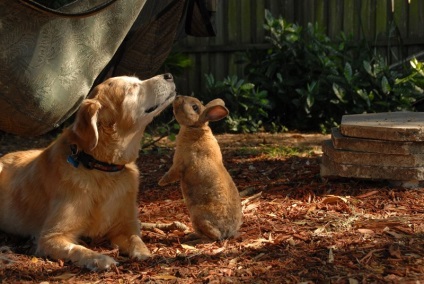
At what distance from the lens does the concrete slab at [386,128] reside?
5.86 m

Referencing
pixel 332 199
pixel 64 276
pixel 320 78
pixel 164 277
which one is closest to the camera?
pixel 164 277

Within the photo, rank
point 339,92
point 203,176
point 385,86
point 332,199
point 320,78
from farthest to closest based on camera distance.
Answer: point 320,78 < point 339,92 < point 385,86 < point 332,199 < point 203,176

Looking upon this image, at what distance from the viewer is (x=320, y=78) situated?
1021 centimetres

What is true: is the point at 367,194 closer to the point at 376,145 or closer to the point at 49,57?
the point at 376,145

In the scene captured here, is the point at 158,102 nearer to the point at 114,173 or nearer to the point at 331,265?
the point at 114,173

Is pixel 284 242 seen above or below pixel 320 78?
below

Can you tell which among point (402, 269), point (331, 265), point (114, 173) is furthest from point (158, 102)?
point (402, 269)

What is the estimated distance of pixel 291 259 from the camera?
4285 mm

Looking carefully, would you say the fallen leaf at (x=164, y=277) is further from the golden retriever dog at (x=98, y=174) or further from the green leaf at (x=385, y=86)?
the green leaf at (x=385, y=86)

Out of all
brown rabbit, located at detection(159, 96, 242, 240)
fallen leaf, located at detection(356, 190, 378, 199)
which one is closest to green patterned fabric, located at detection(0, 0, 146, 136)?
brown rabbit, located at detection(159, 96, 242, 240)

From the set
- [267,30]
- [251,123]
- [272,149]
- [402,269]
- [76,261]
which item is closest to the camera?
[402,269]

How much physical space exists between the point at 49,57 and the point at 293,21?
23.7 ft

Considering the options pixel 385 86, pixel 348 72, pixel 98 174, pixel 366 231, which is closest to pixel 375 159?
pixel 366 231

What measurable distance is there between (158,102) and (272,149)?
11.8ft
